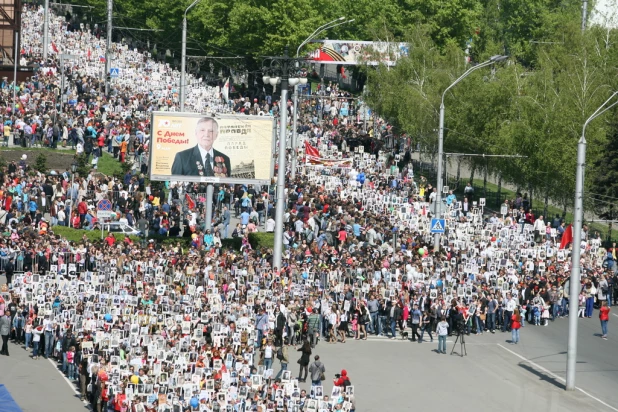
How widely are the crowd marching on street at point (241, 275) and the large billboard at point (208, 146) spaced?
6.30 ft

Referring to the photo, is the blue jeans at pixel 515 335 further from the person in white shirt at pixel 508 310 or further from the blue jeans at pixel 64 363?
A: the blue jeans at pixel 64 363


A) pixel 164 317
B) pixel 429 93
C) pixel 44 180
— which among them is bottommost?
pixel 164 317

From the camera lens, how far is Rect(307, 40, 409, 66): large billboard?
267 feet

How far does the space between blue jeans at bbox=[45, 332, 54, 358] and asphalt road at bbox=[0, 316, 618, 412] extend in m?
0.51

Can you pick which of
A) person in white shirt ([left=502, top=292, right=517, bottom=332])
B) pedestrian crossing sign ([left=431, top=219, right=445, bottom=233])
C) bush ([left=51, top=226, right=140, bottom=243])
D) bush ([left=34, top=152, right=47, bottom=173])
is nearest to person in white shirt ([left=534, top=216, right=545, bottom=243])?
pedestrian crossing sign ([left=431, top=219, right=445, bottom=233])

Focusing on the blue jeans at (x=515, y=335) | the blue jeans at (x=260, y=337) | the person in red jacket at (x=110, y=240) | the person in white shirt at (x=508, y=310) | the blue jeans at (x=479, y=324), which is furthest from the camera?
the person in red jacket at (x=110, y=240)

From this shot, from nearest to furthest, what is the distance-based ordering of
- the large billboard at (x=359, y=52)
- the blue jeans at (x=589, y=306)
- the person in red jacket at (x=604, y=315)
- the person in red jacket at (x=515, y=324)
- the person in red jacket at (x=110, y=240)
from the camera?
1. the person in red jacket at (x=515, y=324)
2. the person in red jacket at (x=604, y=315)
3. the blue jeans at (x=589, y=306)
4. the person in red jacket at (x=110, y=240)
5. the large billboard at (x=359, y=52)

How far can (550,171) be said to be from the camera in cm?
6044

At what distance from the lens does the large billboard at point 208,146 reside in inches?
2035

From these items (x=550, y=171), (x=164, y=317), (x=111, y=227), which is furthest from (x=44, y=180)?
(x=550, y=171)

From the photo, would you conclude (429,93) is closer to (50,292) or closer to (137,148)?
(137,148)

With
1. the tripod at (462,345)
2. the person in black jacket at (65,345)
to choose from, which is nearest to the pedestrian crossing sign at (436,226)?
the tripod at (462,345)

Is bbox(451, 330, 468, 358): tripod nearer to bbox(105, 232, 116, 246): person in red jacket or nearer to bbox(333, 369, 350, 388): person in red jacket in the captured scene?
bbox(333, 369, 350, 388): person in red jacket

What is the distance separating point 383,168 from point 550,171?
8139 mm
